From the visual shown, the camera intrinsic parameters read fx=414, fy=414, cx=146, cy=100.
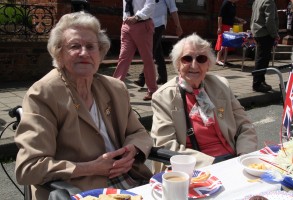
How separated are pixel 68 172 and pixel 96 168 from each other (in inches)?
7.6

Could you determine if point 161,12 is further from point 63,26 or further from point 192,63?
point 63,26

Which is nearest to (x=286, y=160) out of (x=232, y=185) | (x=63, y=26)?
(x=232, y=185)

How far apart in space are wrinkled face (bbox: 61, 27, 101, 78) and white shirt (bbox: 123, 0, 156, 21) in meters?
3.39

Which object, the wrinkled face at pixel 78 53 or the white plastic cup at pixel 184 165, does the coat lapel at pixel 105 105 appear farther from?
the white plastic cup at pixel 184 165

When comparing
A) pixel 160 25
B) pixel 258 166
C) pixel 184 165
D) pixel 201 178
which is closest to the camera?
pixel 184 165

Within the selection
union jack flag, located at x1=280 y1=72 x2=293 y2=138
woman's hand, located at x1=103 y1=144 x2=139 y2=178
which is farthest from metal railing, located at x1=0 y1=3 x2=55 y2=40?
union jack flag, located at x1=280 y1=72 x2=293 y2=138

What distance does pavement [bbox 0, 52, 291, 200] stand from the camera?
14.0 feet

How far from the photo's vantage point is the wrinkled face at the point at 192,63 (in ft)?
9.93

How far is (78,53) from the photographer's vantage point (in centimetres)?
252

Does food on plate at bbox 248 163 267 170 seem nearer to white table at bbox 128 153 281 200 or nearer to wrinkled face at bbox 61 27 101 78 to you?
white table at bbox 128 153 281 200

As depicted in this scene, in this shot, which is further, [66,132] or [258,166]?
[66,132]

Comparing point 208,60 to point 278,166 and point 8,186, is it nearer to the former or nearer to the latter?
point 278,166

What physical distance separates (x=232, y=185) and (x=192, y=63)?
52.3 inches

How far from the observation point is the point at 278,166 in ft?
6.31
